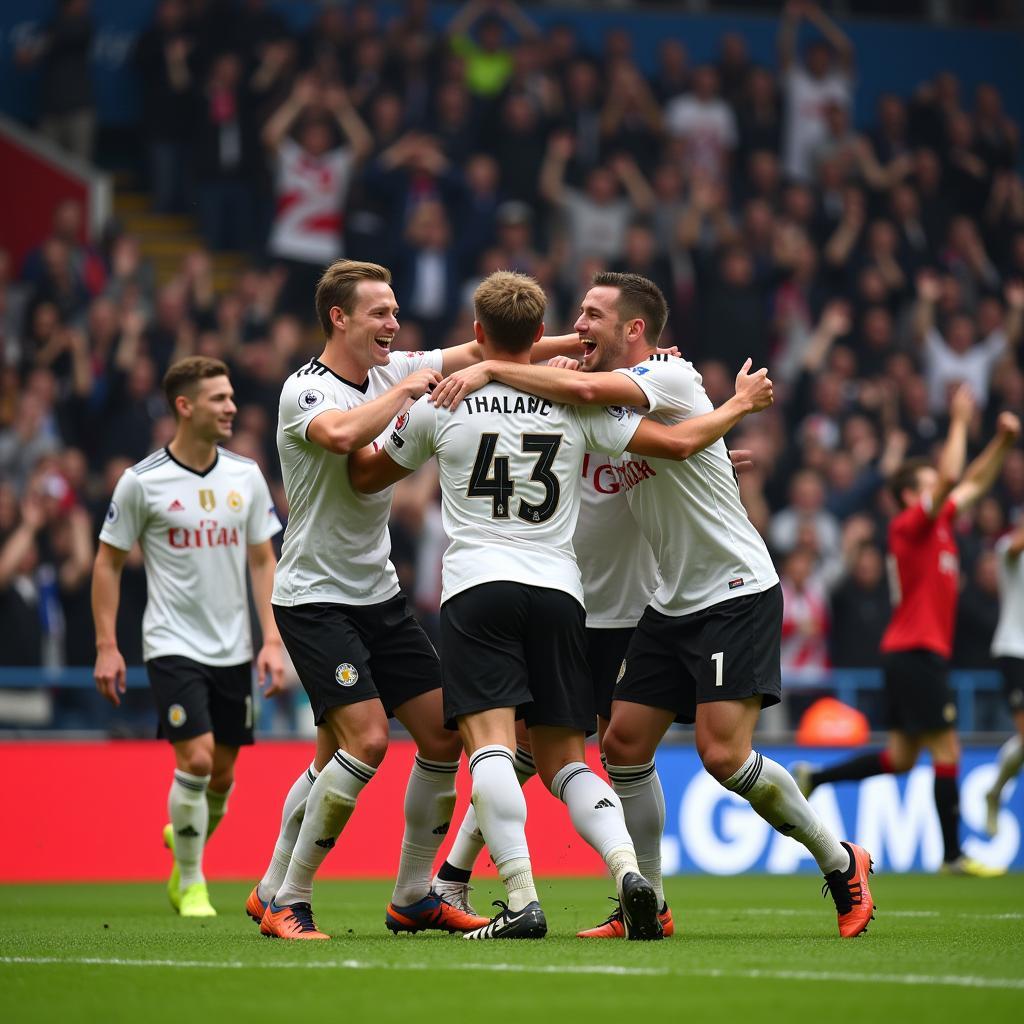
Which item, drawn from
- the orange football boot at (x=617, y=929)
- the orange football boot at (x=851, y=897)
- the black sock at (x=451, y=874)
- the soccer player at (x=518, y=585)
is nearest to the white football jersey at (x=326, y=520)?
the soccer player at (x=518, y=585)

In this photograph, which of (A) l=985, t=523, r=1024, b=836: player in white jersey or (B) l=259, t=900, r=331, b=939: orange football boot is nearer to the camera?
(B) l=259, t=900, r=331, b=939: orange football boot

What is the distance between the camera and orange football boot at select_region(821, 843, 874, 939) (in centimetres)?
718

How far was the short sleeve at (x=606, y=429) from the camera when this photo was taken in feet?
22.7

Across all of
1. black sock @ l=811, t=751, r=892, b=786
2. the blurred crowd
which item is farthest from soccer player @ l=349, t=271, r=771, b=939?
the blurred crowd

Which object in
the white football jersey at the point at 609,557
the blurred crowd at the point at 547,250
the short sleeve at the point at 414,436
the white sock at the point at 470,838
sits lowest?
the white sock at the point at 470,838

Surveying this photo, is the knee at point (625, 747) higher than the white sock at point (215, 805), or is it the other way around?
the knee at point (625, 747)

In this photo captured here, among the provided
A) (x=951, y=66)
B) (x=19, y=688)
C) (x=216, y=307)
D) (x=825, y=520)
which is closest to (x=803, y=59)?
(x=951, y=66)

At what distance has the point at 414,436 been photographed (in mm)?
6867

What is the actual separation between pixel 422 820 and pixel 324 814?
51cm

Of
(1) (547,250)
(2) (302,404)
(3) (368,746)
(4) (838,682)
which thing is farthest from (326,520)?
(1) (547,250)

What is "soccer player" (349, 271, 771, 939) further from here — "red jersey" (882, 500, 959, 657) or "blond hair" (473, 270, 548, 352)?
"red jersey" (882, 500, 959, 657)

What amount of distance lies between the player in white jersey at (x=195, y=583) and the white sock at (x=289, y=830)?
1.37 m

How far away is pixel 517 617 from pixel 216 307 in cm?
1049

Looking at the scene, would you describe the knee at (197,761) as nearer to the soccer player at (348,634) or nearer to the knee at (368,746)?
the soccer player at (348,634)
